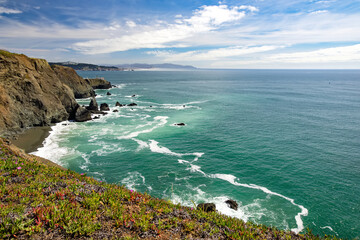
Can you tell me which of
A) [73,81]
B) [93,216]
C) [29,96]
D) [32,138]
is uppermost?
[73,81]

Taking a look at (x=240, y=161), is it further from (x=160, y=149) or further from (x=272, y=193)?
(x=160, y=149)

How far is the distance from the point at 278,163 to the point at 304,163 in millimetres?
4292

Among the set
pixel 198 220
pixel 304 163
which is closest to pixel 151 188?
pixel 198 220

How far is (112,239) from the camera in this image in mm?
8422

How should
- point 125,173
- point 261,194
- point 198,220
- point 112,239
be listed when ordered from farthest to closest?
point 125,173
point 261,194
point 198,220
point 112,239

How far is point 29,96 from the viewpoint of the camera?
2029 inches

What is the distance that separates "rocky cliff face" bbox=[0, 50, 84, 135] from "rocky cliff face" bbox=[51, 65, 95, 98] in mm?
A: 31262

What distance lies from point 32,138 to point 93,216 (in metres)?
44.0

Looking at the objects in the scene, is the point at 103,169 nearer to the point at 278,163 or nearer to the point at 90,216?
the point at 90,216

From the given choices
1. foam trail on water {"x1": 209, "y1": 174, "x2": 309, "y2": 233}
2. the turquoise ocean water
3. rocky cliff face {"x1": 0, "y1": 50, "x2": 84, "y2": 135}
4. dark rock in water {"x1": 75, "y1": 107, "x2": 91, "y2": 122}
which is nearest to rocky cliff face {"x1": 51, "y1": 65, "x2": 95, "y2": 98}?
rocky cliff face {"x1": 0, "y1": 50, "x2": 84, "y2": 135}

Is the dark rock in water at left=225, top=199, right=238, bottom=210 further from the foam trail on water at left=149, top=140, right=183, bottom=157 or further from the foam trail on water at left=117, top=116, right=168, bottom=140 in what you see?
the foam trail on water at left=117, top=116, right=168, bottom=140

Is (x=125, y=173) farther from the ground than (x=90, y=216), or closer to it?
closer to it

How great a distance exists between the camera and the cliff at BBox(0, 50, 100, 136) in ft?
146

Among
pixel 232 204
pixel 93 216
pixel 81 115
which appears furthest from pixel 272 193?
pixel 81 115
